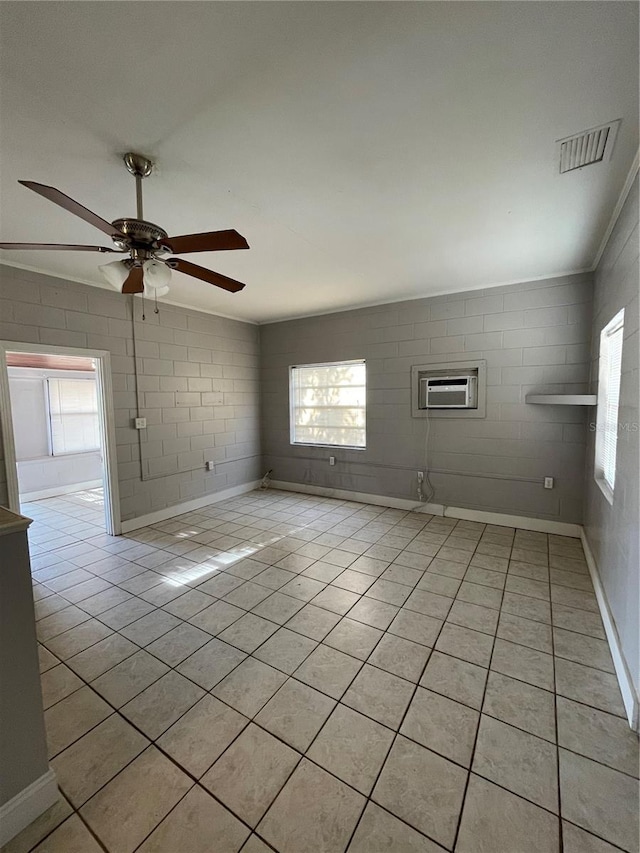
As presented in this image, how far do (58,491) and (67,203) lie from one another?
19.3 feet

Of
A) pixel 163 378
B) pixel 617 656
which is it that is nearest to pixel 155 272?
pixel 163 378

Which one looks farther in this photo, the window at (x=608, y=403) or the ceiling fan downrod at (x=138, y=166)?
the window at (x=608, y=403)

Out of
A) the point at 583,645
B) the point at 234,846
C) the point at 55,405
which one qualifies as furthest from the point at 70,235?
the point at 55,405

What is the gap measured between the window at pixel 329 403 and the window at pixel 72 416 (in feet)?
11.9

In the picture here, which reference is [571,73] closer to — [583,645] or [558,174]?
[558,174]

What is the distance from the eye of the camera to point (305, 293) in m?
4.03

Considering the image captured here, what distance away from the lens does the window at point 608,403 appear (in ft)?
7.58

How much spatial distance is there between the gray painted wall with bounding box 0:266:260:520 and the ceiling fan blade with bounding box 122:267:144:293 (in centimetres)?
167

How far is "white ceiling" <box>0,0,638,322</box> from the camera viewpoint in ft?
3.69

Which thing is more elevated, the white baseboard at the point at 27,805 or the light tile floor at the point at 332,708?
the white baseboard at the point at 27,805

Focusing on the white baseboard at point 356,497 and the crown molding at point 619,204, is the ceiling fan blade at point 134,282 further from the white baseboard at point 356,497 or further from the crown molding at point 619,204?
the white baseboard at point 356,497

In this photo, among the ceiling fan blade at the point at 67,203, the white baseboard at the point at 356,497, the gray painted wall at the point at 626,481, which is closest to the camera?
the ceiling fan blade at the point at 67,203

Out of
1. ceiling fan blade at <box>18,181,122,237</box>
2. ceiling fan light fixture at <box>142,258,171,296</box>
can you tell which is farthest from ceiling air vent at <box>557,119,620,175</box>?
ceiling fan blade at <box>18,181,122,237</box>

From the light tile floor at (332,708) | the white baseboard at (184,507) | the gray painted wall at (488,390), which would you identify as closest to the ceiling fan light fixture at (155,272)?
the light tile floor at (332,708)
